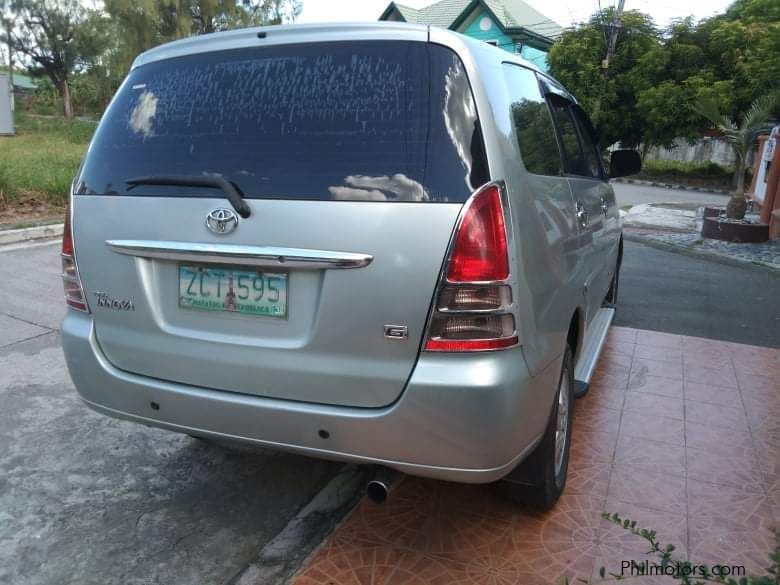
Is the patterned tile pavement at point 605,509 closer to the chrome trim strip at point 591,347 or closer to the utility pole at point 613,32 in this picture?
the chrome trim strip at point 591,347

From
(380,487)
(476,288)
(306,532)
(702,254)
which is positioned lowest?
(702,254)

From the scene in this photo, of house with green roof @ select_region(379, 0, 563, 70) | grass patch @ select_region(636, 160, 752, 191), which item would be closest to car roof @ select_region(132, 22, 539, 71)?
grass patch @ select_region(636, 160, 752, 191)

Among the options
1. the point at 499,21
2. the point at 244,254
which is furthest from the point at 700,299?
the point at 499,21

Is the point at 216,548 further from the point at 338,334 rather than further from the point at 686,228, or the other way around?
the point at 686,228

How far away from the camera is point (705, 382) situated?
4.59 metres

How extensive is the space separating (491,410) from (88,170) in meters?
1.73

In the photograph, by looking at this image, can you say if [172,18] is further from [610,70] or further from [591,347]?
[591,347]

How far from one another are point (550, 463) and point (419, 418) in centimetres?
86

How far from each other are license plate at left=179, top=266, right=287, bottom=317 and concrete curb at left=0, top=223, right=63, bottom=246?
675 cm

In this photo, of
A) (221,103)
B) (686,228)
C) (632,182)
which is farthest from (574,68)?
(221,103)

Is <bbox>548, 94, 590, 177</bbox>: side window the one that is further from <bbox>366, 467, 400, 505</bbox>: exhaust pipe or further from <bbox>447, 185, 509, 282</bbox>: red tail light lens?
<bbox>366, 467, 400, 505</bbox>: exhaust pipe

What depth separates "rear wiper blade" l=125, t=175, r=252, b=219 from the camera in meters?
2.21

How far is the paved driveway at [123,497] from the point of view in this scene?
8.28 feet

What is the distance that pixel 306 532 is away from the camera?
9.08ft
